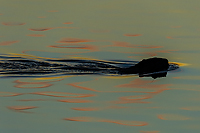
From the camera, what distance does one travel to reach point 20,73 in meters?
15.5

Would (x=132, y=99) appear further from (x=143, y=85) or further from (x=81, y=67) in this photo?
(x=81, y=67)

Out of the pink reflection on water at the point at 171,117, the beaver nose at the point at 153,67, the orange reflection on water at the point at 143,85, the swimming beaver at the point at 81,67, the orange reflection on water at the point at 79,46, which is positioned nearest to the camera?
the pink reflection on water at the point at 171,117

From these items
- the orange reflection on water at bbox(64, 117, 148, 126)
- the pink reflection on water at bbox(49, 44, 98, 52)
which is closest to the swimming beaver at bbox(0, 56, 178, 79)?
the pink reflection on water at bbox(49, 44, 98, 52)

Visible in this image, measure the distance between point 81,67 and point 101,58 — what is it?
1110 mm

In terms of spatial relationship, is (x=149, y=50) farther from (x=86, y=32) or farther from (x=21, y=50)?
(x=21, y=50)

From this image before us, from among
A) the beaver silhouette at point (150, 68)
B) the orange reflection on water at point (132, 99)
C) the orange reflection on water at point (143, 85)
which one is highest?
the beaver silhouette at point (150, 68)

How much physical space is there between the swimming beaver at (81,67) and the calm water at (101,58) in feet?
1.27

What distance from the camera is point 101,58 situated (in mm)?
17047

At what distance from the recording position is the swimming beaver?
51.5 feet

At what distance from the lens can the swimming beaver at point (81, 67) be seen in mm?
15703

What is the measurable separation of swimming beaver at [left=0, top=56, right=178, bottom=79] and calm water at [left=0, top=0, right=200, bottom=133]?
1.27 ft

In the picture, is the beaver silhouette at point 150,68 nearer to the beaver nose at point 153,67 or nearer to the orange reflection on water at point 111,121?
the beaver nose at point 153,67

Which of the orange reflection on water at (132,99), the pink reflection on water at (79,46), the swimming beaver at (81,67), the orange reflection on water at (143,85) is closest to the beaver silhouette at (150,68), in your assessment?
the swimming beaver at (81,67)

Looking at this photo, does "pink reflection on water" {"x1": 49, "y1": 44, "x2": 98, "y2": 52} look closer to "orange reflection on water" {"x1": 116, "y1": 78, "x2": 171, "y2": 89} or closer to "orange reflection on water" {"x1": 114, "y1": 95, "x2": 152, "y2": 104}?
"orange reflection on water" {"x1": 116, "y1": 78, "x2": 171, "y2": 89}
